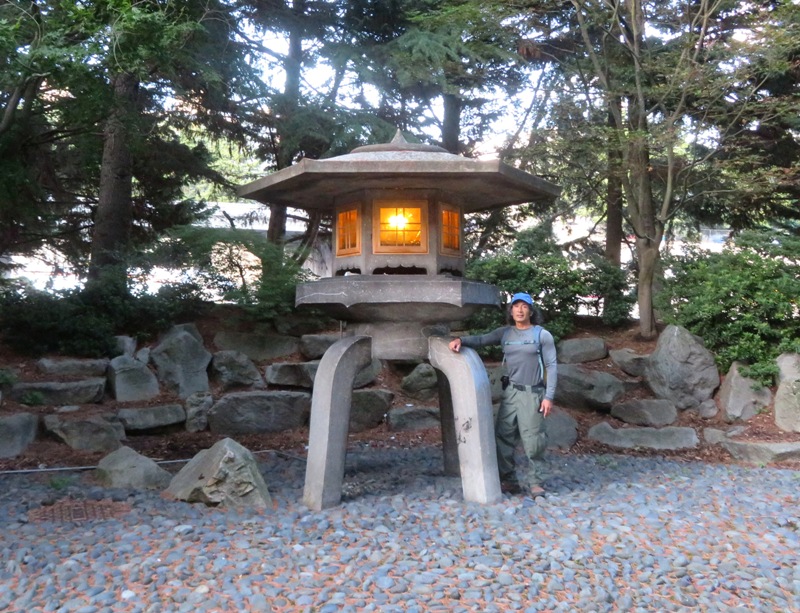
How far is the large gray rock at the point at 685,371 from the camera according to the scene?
879cm

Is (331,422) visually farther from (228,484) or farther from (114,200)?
(114,200)

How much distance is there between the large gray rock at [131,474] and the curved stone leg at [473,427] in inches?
98.9

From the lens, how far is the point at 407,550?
168 inches

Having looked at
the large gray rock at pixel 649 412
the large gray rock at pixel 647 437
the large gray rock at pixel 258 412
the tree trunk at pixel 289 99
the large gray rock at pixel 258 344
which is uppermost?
the tree trunk at pixel 289 99

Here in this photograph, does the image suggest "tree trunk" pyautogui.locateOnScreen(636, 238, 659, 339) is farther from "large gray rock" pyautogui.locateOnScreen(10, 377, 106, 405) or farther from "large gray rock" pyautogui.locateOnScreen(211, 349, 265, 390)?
"large gray rock" pyautogui.locateOnScreen(10, 377, 106, 405)

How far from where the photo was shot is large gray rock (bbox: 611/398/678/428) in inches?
341

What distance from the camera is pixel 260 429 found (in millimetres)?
8352

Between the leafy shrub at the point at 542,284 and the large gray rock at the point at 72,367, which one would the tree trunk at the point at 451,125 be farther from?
the large gray rock at the point at 72,367

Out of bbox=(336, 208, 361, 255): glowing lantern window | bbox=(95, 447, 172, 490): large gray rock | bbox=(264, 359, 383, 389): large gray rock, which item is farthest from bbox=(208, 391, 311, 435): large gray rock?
bbox=(336, 208, 361, 255): glowing lantern window

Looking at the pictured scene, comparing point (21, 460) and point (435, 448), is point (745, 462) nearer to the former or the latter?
point (435, 448)

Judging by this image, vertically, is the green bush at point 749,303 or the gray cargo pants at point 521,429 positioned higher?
the green bush at point 749,303

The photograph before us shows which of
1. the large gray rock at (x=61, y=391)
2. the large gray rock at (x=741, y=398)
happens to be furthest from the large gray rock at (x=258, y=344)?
the large gray rock at (x=741, y=398)

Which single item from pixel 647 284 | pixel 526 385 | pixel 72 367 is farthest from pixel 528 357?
pixel 72 367

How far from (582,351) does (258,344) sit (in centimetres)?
457
